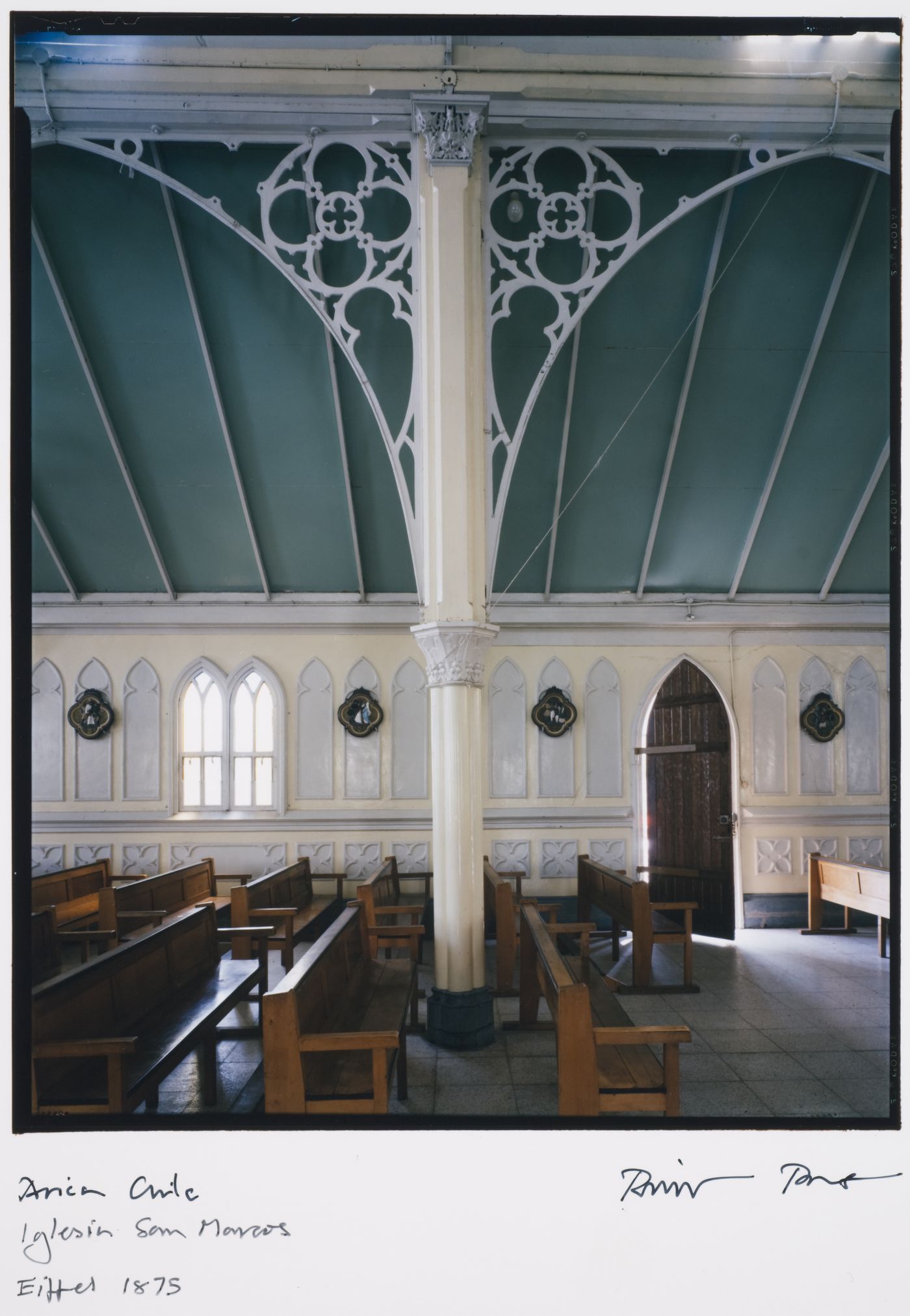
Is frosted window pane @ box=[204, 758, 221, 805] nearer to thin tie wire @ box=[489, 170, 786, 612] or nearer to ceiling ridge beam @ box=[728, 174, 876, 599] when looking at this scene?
thin tie wire @ box=[489, 170, 786, 612]

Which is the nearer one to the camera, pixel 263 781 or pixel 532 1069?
pixel 532 1069

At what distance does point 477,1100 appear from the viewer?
14.7 ft

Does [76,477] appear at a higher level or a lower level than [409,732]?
higher

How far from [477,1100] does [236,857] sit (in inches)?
236

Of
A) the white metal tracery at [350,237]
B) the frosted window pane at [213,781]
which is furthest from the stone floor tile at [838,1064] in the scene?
the frosted window pane at [213,781]

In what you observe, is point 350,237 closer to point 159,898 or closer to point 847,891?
point 159,898

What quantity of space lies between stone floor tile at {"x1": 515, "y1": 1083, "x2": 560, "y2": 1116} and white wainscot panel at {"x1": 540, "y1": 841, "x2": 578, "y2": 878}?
490 centimetres

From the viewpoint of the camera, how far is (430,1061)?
5020mm

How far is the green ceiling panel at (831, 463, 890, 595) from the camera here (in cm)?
890

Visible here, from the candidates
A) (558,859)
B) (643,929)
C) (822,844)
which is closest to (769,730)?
(822,844)

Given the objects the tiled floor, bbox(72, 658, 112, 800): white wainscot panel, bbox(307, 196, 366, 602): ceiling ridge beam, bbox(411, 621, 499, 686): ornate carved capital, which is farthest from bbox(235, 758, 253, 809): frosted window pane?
bbox(411, 621, 499, 686): ornate carved capital
